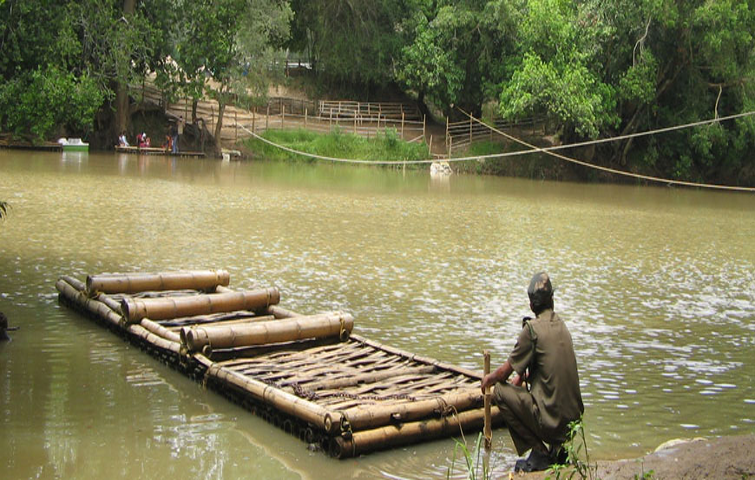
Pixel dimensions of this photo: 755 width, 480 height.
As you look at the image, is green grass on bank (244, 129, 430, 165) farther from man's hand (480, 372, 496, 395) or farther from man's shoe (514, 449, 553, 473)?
man's shoe (514, 449, 553, 473)

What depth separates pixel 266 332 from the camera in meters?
8.06

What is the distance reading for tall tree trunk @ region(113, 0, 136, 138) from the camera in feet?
118

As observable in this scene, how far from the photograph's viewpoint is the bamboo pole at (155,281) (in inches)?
388

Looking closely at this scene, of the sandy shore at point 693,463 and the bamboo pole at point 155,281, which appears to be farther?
the bamboo pole at point 155,281

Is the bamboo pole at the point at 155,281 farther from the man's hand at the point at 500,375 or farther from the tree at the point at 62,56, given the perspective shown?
the tree at the point at 62,56

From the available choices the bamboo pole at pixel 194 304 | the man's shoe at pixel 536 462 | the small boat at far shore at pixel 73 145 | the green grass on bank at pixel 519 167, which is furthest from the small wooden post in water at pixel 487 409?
the green grass on bank at pixel 519 167

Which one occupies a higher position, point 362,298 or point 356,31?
point 356,31

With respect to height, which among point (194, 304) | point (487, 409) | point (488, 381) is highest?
point (488, 381)

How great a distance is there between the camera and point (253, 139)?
40250 millimetres

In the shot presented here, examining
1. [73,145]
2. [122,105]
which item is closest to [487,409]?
[73,145]

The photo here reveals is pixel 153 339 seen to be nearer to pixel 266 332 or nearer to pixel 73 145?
pixel 266 332

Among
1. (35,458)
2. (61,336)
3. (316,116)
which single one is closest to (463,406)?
(35,458)

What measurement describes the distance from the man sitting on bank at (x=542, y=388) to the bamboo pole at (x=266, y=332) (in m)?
2.82

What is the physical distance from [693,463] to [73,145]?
32588mm
